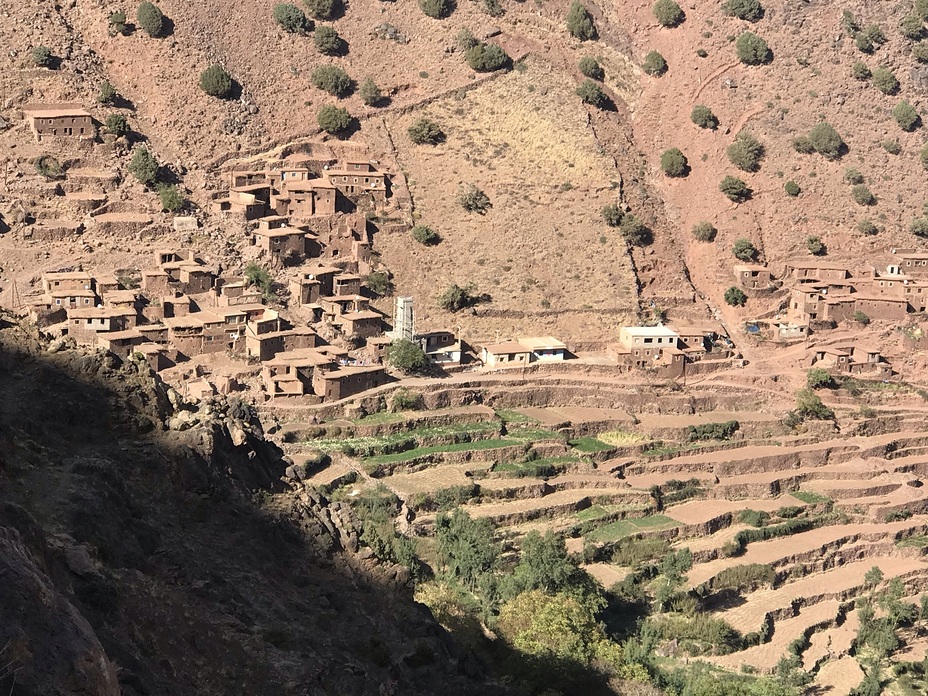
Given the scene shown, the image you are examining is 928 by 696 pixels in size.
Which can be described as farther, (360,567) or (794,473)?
(794,473)

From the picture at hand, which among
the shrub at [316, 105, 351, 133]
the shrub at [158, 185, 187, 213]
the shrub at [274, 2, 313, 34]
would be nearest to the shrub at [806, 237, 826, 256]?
the shrub at [316, 105, 351, 133]

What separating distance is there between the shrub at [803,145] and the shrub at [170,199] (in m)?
30.3

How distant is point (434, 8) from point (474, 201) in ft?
43.5

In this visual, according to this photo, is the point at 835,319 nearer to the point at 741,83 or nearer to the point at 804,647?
the point at 741,83

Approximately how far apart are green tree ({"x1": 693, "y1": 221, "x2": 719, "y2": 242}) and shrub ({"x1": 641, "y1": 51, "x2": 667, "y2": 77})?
11.3 meters

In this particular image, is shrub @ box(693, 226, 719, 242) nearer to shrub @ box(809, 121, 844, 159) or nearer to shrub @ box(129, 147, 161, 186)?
shrub @ box(809, 121, 844, 159)

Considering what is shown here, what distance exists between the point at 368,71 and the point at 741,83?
19363 millimetres

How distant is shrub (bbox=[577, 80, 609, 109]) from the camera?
209 ft

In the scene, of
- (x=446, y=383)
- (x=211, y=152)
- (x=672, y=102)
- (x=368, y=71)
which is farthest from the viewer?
(x=672, y=102)

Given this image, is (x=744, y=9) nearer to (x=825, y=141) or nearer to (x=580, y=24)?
(x=580, y=24)

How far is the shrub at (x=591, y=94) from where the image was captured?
63.8m

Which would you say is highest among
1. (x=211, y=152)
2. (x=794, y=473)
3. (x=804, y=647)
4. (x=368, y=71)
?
(x=368, y=71)

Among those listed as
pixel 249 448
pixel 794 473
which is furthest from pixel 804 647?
pixel 249 448

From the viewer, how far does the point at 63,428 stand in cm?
1989
